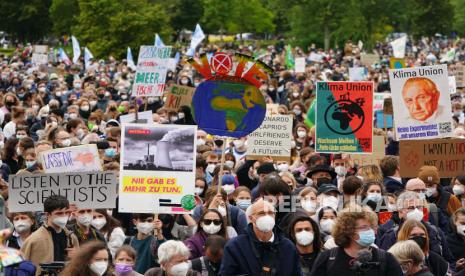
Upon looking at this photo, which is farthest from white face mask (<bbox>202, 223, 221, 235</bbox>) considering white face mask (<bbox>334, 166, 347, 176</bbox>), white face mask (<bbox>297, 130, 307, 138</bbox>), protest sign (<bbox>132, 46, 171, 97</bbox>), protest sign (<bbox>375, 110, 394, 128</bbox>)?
protest sign (<bbox>132, 46, 171, 97</bbox>)

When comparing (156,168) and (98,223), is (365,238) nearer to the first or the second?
(98,223)

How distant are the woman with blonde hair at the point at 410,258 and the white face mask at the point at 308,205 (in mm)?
2331

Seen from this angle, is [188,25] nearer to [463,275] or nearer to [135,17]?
[135,17]

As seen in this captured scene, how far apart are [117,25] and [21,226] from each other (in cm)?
5180

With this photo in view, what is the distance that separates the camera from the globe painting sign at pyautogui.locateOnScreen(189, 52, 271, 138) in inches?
519

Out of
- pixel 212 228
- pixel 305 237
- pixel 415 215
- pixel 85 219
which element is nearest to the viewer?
pixel 305 237

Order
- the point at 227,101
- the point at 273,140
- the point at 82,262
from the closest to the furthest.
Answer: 1. the point at 82,262
2. the point at 227,101
3. the point at 273,140

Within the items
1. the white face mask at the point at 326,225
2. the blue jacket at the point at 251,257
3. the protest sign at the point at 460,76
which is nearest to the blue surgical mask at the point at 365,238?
the blue jacket at the point at 251,257

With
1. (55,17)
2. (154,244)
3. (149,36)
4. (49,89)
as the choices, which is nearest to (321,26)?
(55,17)

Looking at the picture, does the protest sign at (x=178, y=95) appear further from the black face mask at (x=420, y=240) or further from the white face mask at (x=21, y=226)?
the black face mask at (x=420, y=240)

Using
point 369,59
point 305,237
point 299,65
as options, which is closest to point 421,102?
point 305,237

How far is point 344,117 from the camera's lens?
1675cm

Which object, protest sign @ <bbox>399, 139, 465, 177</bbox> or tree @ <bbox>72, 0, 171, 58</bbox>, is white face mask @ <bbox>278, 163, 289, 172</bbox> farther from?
tree @ <bbox>72, 0, 171, 58</bbox>

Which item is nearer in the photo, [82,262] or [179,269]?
[82,262]
